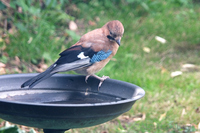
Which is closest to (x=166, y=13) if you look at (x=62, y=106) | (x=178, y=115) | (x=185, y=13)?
(x=185, y=13)

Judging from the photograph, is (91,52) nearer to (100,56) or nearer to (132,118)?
(100,56)

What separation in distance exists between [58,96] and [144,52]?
11.3 ft

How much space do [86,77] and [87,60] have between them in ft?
0.47

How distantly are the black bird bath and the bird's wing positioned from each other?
140mm

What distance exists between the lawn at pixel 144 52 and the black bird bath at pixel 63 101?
3.24ft

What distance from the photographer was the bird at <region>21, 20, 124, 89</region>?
8.14 ft

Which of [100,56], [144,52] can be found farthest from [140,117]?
[144,52]

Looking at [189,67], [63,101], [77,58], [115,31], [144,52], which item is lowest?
[63,101]

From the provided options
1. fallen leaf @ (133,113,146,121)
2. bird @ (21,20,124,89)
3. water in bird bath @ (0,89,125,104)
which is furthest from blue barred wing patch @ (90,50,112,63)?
fallen leaf @ (133,113,146,121)

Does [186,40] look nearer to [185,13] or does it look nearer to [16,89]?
[185,13]

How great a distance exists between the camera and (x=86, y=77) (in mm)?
2664

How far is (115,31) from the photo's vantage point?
112 inches

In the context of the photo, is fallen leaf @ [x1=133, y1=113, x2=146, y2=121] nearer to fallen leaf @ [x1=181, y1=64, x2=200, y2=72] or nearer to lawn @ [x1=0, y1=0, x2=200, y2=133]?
lawn @ [x1=0, y1=0, x2=200, y2=133]

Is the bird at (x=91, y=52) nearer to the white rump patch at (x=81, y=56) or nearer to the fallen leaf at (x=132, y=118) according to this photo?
the white rump patch at (x=81, y=56)
